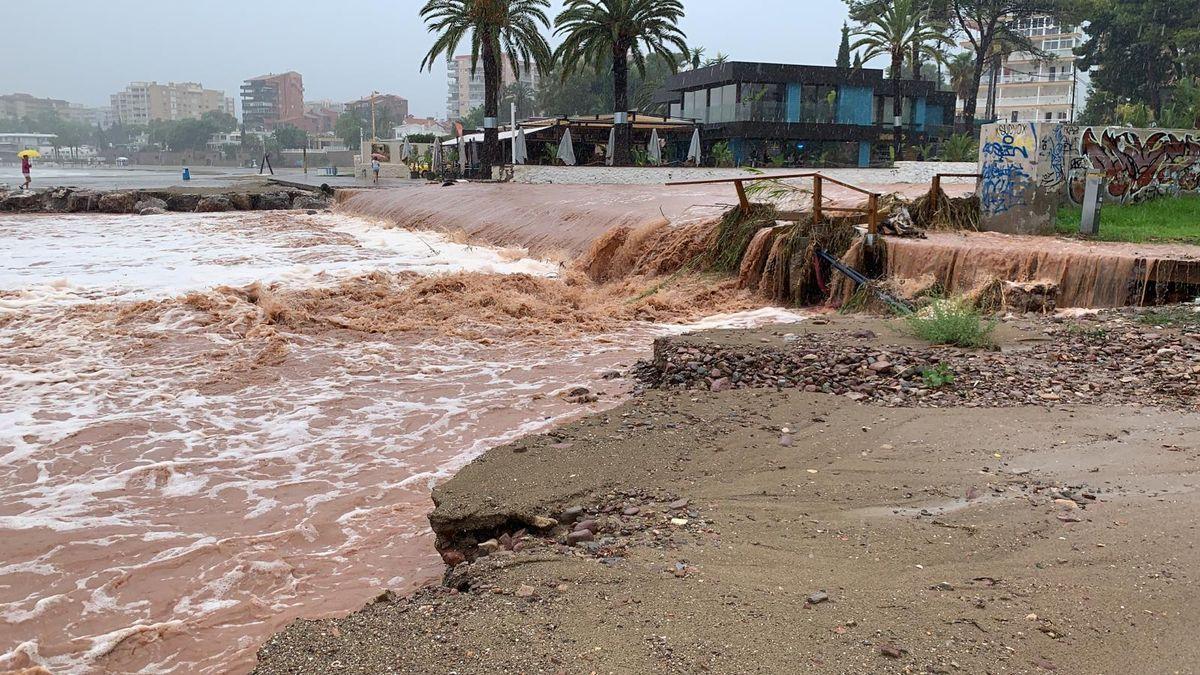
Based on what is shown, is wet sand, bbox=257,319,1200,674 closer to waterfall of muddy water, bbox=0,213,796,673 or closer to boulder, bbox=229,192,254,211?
waterfall of muddy water, bbox=0,213,796,673

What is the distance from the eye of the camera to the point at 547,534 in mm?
5027

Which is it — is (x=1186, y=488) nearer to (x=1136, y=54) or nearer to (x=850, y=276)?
(x=850, y=276)

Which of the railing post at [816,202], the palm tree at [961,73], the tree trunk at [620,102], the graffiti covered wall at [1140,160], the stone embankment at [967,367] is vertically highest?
the palm tree at [961,73]

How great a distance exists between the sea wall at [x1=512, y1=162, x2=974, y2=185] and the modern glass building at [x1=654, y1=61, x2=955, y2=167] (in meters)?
8.93

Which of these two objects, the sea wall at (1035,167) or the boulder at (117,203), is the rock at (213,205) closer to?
the boulder at (117,203)

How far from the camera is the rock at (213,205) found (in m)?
35.5

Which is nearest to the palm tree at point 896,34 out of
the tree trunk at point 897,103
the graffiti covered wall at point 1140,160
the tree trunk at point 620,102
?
the tree trunk at point 897,103

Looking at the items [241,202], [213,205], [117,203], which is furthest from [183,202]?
[117,203]

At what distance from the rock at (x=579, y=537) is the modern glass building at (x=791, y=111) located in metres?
39.3

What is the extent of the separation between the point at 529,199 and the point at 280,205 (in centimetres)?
1561

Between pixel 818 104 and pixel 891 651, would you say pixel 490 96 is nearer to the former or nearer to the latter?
pixel 818 104

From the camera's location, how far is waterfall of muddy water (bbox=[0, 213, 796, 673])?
16.6 ft

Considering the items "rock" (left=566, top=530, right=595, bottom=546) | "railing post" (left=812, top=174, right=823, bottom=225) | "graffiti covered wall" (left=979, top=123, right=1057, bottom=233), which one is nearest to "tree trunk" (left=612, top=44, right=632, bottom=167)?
"graffiti covered wall" (left=979, top=123, right=1057, bottom=233)

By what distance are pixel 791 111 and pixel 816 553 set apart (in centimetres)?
4389
